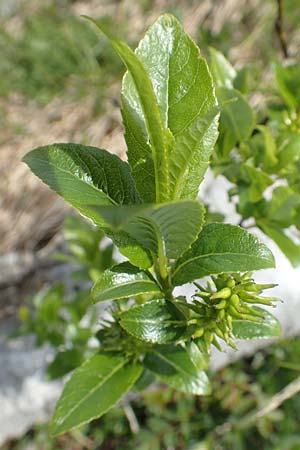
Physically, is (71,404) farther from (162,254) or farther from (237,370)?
(237,370)

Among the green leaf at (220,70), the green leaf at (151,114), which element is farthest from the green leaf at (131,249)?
the green leaf at (220,70)

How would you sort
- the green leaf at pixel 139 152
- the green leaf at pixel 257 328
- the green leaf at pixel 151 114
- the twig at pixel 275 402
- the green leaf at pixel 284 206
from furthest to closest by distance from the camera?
the twig at pixel 275 402
the green leaf at pixel 284 206
the green leaf at pixel 257 328
the green leaf at pixel 139 152
the green leaf at pixel 151 114

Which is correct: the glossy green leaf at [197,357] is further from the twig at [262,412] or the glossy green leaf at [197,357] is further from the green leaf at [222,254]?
the twig at [262,412]

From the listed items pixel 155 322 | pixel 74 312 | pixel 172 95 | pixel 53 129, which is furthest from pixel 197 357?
pixel 53 129

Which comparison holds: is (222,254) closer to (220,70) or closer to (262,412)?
(220,70)

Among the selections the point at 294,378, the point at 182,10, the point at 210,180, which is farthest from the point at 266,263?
the point at 182,10

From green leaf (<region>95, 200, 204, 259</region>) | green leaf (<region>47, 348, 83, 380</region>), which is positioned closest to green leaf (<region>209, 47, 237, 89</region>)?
green leaf (<region>95, 200, 204, 259</region>)
